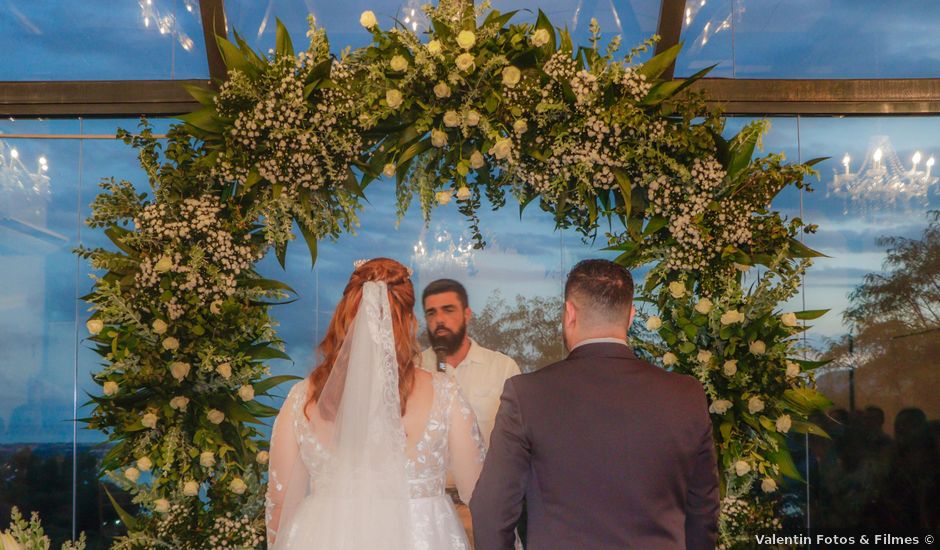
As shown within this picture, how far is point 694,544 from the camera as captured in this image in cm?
277

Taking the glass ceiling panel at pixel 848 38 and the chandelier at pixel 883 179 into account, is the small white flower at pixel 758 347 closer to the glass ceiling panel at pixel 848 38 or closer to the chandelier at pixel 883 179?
the chandelier at pixel 883 179

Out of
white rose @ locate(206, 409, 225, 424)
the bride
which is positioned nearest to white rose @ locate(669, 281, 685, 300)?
the bride

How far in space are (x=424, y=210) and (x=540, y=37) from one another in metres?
1.00

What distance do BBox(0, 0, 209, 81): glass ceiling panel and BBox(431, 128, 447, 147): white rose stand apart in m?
2.28

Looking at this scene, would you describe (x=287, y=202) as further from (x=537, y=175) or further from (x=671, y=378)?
(x=671, y=378)

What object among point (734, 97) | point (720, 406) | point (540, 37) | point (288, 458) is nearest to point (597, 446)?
point (288, 458)

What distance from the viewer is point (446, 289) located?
533 cm

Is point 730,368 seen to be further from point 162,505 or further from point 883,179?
point 162,505

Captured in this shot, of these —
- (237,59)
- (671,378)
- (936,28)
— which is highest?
(936,28)

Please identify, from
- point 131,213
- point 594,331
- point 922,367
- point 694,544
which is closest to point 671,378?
point 594,331

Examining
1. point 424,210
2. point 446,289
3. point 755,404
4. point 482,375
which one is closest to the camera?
point 755,404

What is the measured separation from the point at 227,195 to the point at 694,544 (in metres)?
2.84

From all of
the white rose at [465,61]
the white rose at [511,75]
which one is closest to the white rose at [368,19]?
the white rose at [465,61]

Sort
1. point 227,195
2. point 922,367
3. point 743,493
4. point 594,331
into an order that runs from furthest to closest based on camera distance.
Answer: point 922,367
point 227,195
point 743,493
point 594,331
